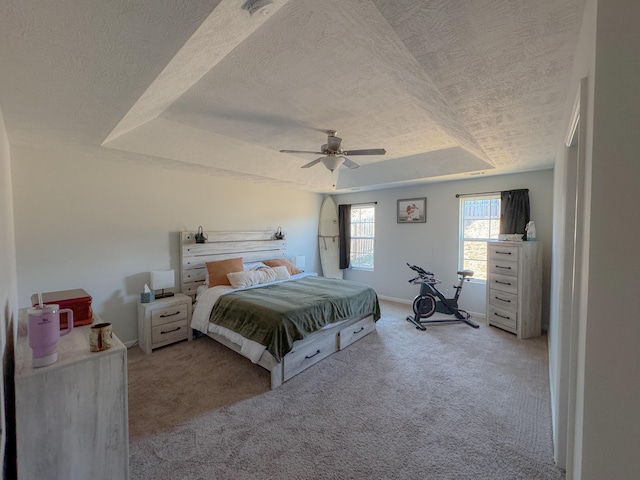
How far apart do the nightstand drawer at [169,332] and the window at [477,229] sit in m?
4.51

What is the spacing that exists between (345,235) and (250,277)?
2939 mm

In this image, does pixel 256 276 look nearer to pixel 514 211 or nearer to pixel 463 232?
Answer: pixel 463 232

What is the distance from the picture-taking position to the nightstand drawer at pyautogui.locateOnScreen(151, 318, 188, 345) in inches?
130

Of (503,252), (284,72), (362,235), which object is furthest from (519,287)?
(284,72)

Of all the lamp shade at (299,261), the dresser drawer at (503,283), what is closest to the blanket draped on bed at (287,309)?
the lamp shade at (299,261)

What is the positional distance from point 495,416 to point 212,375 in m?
2.57

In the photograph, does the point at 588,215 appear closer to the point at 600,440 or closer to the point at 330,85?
the point at 600,440

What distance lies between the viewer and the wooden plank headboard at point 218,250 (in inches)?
155

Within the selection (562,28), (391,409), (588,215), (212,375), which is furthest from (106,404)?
(562,28)

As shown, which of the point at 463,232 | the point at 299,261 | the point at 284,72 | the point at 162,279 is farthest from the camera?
the point at 299,261

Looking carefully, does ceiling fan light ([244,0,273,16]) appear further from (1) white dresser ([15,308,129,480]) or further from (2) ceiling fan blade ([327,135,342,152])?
(1) white dresser ([15,308,129,480])

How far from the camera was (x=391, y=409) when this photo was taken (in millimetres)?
2250

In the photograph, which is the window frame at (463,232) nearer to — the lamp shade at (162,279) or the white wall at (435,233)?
the white wall at (435,233)

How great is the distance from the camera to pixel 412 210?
17.4ft
